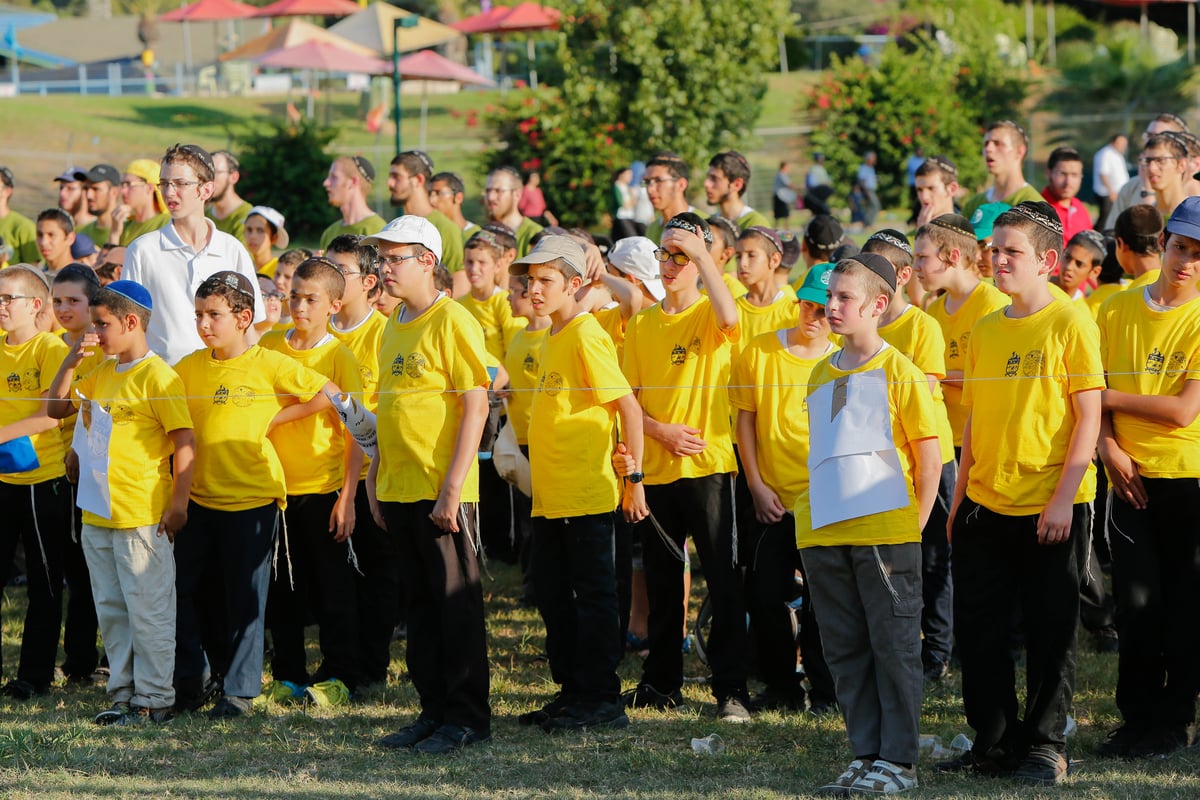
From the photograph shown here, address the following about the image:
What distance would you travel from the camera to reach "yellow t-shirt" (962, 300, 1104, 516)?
5031mm

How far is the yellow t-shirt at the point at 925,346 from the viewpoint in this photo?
6.12m

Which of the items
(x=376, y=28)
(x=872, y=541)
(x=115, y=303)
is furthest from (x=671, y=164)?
(x=376, y=28)

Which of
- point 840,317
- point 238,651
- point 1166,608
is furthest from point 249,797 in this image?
point 1166,608

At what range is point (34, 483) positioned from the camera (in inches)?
268

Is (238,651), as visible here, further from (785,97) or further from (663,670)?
(785,97)

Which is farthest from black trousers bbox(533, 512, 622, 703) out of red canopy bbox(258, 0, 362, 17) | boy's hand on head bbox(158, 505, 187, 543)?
red canopy bbox(258, 0, 362, 17)

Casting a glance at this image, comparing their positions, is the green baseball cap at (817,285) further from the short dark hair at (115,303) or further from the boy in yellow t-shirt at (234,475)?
the short dark hair at (115,303)

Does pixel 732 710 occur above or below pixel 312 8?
below

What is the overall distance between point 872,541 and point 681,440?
1229 millimetres

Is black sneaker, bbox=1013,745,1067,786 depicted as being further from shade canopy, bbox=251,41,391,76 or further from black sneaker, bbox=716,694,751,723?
shade canopy, bbox=251,41,391,76

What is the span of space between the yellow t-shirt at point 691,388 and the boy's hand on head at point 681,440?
39mm

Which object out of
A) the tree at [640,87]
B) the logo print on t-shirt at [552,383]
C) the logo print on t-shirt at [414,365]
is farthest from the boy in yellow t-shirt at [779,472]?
the tree at [640,87]

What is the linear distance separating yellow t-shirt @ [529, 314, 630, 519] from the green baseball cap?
0.83 m

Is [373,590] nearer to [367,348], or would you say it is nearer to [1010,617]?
[367,348]
